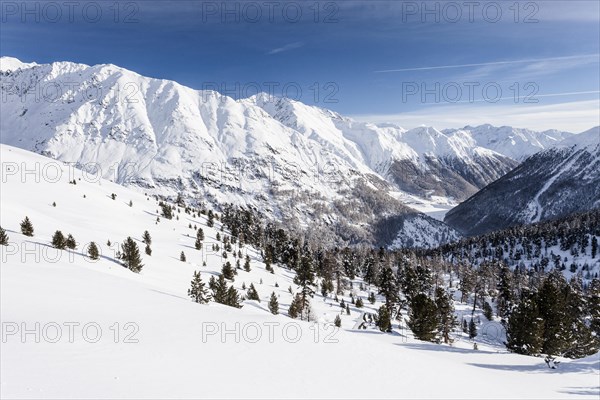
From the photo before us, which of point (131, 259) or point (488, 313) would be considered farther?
point (488, 313)

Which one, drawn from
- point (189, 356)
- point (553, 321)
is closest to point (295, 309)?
point (553, 321)

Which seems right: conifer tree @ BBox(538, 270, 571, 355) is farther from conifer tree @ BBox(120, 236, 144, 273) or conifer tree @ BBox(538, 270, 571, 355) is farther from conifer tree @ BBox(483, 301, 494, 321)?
conifer tree @ BBox(483, 301, 494, 321)

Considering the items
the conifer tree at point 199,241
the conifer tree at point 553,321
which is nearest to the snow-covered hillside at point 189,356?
the conifer tree at point 553,321

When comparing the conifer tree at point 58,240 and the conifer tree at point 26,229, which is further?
the conifer tree at point 26,229

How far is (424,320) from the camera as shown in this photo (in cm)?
4734

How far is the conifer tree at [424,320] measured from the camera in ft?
155

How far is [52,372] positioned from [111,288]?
15983 millimetres

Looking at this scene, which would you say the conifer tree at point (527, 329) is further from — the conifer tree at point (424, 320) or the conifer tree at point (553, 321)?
the conifer tree at point (424, 320)

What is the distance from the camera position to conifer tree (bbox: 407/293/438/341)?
47.1m

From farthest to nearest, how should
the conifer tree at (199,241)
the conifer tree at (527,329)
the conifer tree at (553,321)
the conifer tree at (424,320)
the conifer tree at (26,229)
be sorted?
1. the conifer tree at (199,241)
2. the conifer tree at (424,320)
3. the conifer tree at (26,229)
4. the conifer tree at (553,321)
5. the conifer tree at (527,329)

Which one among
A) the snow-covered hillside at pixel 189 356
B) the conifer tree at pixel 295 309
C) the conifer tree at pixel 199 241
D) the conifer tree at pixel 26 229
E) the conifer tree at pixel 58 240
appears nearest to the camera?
the snow-covered hillside at pixel 189 356

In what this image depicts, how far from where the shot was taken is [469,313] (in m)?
112

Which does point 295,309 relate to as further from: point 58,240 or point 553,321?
point 553,321

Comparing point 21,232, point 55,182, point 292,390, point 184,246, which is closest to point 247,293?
point 184,246
